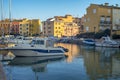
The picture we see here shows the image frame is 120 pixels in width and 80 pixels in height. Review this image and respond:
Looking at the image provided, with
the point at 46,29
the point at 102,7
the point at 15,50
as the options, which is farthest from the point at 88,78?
the point at 46,29

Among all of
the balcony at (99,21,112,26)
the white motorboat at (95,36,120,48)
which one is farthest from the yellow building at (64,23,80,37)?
the white motorboat at (95,36,120,48)

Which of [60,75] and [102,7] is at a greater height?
[102,7]

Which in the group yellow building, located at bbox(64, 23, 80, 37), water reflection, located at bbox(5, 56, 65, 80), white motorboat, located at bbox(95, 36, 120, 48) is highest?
yellow building, located at bbox(64, 23, 80, 37)

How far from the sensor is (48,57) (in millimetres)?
31391

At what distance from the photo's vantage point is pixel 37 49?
1219 inches

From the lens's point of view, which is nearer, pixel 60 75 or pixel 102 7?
pixel 60 75

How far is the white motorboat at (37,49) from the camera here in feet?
98.0

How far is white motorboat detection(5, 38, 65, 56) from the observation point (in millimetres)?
29875

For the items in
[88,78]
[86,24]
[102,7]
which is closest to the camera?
[88,78]

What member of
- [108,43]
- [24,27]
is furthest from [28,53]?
[24,27]

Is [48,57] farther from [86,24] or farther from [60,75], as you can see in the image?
[86,24]

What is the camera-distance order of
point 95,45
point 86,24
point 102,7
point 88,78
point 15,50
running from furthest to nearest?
1. point 86,24
2. point 102,7
3. point 95,45
4. point 15,50
5. point 88,78

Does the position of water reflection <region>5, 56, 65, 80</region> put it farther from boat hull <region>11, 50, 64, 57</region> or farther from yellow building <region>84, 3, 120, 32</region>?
yellow building <region>84, 3, 120, 32</region>

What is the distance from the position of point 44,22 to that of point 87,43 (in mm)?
71281
